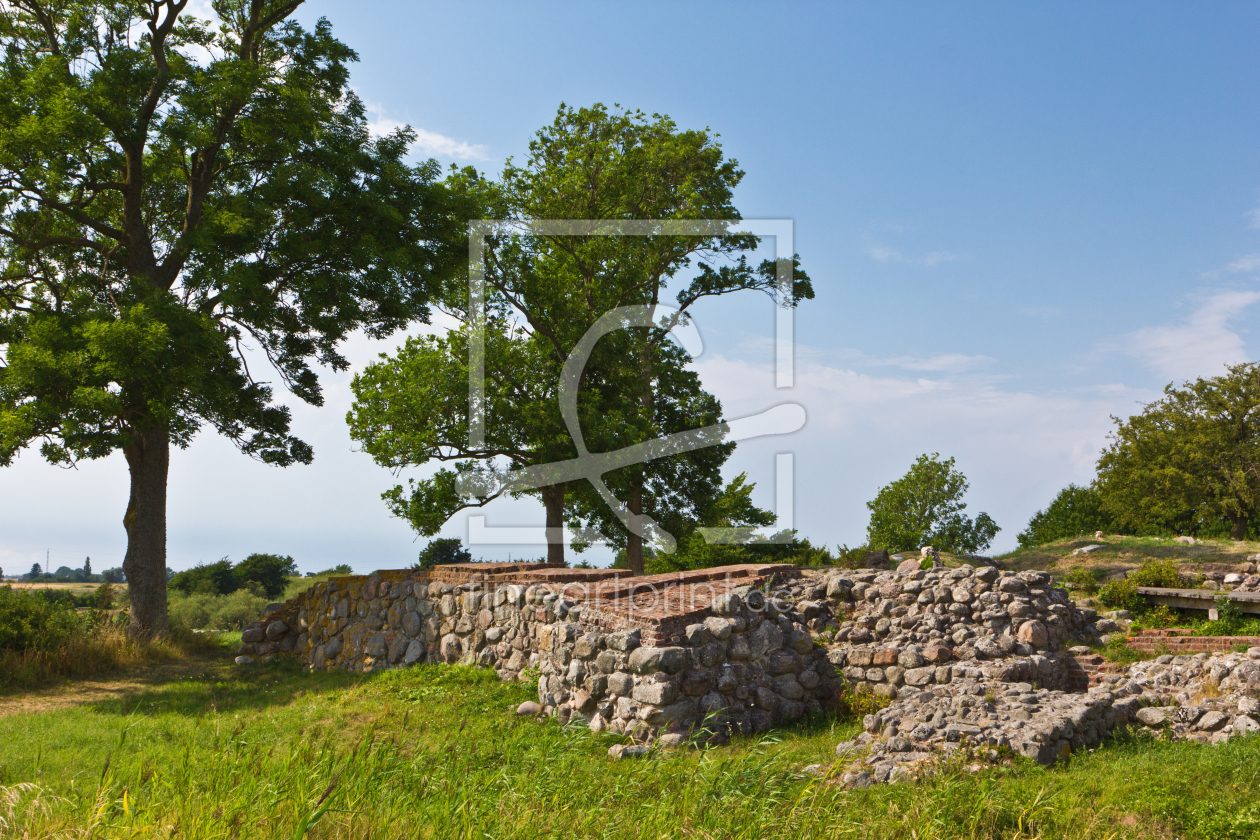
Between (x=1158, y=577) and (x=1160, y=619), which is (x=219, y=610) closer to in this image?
(x=1160, y=619)

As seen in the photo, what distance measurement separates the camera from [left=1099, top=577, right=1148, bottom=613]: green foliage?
1328cm

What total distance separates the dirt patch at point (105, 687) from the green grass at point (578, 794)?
426 centimetres

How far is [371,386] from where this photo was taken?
853 inches

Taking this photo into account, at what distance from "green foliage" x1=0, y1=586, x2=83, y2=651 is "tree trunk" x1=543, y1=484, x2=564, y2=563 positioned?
35.2 ft

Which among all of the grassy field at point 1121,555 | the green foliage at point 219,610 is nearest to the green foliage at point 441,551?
the green foliage at point 219,610

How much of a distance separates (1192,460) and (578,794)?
34.3m

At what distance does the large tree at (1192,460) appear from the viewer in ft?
100

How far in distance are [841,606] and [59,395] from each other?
13720 millimetres

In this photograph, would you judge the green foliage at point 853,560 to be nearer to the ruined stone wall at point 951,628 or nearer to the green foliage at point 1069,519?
the ruined stone wall at point 951,628

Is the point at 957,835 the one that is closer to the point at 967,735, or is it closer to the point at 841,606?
the point at 967,735

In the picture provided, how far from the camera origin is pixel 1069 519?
4072 cm

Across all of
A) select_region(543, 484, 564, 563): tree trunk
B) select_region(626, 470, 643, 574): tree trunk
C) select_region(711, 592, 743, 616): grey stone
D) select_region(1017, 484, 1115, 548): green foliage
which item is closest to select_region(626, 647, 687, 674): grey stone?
select_region(711, 592, 743, 616): grey stone

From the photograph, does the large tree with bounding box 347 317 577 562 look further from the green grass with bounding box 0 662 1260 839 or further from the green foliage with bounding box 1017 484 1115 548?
the green foliage with bounding box 1017 484 1115 548

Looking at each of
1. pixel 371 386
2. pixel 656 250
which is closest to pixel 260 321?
pixel 371 386
